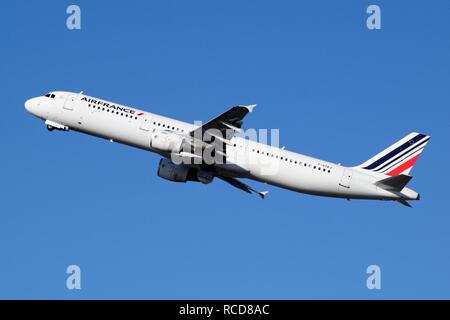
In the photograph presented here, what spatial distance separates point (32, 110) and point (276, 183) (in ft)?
69.3

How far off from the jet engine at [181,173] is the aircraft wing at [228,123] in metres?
3.64

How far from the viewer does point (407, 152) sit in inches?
2069

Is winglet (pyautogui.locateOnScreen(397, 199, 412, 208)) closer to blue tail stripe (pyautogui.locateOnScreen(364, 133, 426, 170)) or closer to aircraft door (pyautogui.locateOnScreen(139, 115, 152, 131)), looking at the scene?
blue tail stripe (pyautogui.locateOnScreen(364, 133, 426, 170))

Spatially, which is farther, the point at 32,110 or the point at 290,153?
the point at 32,110

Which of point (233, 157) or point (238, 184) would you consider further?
point (238, 184)

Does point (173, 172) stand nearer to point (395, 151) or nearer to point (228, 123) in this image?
point (228, 123)

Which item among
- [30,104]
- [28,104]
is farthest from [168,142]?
[28,104]

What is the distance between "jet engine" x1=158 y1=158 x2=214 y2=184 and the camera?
52500mm

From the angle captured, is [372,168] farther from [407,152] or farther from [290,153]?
[290,153]

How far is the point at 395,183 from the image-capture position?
1939 inches

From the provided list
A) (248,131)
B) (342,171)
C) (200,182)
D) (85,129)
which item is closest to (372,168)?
(342,171)

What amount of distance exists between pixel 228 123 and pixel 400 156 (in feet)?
46.0

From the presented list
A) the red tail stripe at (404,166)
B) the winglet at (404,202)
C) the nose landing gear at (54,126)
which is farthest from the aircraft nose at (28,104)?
the winglet at (404,202)

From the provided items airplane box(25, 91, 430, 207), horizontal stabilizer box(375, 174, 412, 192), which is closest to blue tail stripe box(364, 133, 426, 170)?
airplane box(25, 91, 430, 207)
